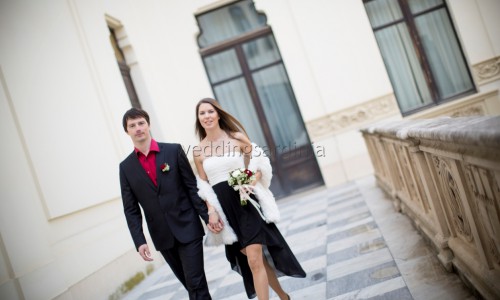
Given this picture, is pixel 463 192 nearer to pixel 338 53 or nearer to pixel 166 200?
pixel 166 200

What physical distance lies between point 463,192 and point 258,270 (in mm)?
1333

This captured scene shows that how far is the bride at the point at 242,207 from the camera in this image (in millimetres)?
3004

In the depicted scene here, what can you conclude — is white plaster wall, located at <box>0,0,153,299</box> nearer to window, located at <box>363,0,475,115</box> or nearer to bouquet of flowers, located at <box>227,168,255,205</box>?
bouquet of flowers, located at <box>227,168,255,205</box>

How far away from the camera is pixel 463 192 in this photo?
2398 millimetres

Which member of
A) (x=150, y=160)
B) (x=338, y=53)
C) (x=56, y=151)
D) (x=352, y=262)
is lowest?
(x=352, y=262)

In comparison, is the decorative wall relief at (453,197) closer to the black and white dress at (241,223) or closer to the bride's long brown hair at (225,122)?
the black and white dress at (241,223)

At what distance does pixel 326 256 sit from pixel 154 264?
3.20 m

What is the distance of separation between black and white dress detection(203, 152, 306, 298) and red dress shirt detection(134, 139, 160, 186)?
352 mm

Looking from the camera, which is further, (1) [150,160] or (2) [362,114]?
(2) [362,114]

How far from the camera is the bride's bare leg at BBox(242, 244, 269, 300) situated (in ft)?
9.59

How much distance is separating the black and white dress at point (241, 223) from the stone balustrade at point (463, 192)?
107cm

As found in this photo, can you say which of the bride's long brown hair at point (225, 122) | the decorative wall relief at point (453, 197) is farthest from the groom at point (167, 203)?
the decorative wall relief at point (453, 197)

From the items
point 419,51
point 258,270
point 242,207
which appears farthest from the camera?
point 419,51

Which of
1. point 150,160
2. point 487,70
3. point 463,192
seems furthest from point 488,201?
point 487,70
